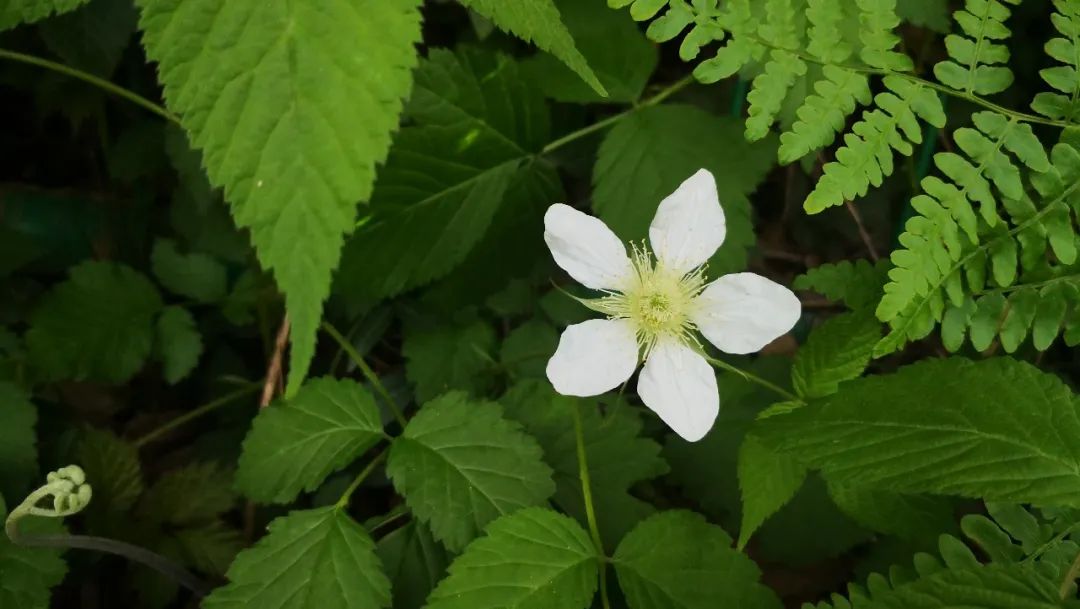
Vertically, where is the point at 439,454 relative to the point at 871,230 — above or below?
below

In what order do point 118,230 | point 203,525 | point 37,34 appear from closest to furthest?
point 203,525, point 37,34, point 118,230

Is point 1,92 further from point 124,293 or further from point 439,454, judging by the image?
point 439,454

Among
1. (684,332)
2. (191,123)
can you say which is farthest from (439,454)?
(191,123)

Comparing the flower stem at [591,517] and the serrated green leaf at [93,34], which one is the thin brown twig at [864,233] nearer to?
the flower stem at [591,517]

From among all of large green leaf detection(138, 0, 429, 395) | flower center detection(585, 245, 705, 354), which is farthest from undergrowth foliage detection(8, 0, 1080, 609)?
flower center detection(585, 245, 705, 354)

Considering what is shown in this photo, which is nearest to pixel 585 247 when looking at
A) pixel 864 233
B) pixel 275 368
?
pixel 275 368

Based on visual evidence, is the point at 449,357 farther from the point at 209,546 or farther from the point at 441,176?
the point at 209,546

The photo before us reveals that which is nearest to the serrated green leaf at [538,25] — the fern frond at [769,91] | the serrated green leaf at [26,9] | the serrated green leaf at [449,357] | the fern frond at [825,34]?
the fern frond at [769,91]
